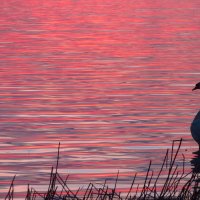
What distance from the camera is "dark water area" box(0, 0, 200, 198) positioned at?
15.4 m

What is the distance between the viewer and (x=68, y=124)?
18.8 meters

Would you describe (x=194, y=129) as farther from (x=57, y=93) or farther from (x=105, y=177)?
(x=57, y=93)

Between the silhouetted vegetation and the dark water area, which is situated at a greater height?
the silhouetted vegetation

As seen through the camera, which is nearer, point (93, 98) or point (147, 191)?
point (147, 191)

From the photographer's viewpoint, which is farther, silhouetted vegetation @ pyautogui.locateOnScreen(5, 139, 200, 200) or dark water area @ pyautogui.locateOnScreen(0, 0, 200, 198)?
dark water area @ pyautogui.locateOnScreen(0, 0, 200, 198)

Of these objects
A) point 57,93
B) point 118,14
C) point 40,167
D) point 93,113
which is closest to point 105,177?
point 40,167

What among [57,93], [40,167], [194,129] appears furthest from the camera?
[57,93]

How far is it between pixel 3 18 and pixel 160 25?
8594 mm

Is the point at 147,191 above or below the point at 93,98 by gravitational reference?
above

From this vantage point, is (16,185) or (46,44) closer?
(16,185)

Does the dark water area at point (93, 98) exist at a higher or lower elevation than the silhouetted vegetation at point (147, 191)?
lower

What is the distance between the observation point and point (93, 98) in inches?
885

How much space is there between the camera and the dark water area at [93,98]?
15.4 metres

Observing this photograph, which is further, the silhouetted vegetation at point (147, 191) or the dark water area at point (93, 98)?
the dark water area at point (93, 98)
